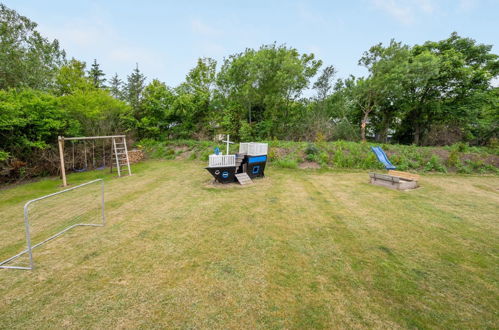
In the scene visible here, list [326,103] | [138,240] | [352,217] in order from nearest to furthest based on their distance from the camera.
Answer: [138,240]
[352,217]
[326,103]

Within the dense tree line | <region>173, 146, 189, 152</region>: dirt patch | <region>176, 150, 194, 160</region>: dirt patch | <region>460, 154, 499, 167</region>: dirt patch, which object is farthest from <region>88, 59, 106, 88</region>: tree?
<region>460, 154, 499, 167</region>: dirt patch

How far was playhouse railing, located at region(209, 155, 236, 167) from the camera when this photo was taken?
728 centimetres

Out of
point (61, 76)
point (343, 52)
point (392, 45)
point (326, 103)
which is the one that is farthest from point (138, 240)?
point (61, 76)

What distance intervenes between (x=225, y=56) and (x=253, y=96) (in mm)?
4931

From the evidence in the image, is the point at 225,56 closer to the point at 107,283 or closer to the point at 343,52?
the point at 343,52

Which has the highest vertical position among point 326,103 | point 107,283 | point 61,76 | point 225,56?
point 225,56

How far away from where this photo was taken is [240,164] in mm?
8047

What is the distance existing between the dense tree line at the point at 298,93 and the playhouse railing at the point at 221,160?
802cm

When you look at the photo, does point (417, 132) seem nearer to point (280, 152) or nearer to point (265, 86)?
point (265, 86)

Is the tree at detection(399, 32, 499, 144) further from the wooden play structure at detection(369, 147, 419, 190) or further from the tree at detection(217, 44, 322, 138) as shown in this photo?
the wooden play structure at detection(369, 147, 419, 190)

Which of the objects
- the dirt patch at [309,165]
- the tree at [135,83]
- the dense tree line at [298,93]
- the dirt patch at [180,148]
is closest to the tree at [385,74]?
the dense tree line at [298,93]

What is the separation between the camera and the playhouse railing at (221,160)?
7277 mm

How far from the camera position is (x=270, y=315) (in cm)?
222

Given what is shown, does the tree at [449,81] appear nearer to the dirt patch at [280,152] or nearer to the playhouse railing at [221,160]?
the dirt patch at [280,152]
